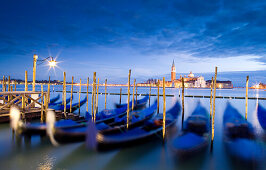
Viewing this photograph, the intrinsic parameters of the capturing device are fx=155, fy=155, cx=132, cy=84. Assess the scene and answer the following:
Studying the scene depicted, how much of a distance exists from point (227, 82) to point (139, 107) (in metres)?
106

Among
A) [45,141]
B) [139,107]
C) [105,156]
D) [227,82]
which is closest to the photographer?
[105,156]

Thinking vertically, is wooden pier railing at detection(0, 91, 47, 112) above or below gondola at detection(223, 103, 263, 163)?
above

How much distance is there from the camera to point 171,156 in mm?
4930

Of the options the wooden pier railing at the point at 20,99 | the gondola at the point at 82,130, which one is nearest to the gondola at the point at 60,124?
the gondola at the point at 82,130

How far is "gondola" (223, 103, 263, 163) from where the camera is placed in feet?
13.3

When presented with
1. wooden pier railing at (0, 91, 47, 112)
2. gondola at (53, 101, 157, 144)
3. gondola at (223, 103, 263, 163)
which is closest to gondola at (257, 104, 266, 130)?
gondola at (223, 103, 263, 163)

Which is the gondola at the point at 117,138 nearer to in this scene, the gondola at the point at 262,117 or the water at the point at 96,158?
the water at the point at 96,158

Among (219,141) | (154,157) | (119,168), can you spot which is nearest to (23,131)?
(119,168)

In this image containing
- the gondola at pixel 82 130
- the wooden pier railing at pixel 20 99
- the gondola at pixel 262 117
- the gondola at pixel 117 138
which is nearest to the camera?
the gondola at pixel 117 138

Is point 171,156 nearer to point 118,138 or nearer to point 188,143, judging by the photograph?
Answer: point 188,143

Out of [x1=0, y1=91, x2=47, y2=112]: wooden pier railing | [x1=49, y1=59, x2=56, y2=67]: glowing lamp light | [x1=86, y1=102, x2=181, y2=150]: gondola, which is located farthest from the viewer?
[x1=49, y1=59, x2=56, y2=67]: glowing lamp light

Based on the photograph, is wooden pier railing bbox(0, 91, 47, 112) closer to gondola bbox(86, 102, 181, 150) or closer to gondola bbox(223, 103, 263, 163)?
gondola bbox(86, 102, 181, 150)

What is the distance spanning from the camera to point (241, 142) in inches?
172

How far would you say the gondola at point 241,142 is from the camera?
4055 mm
